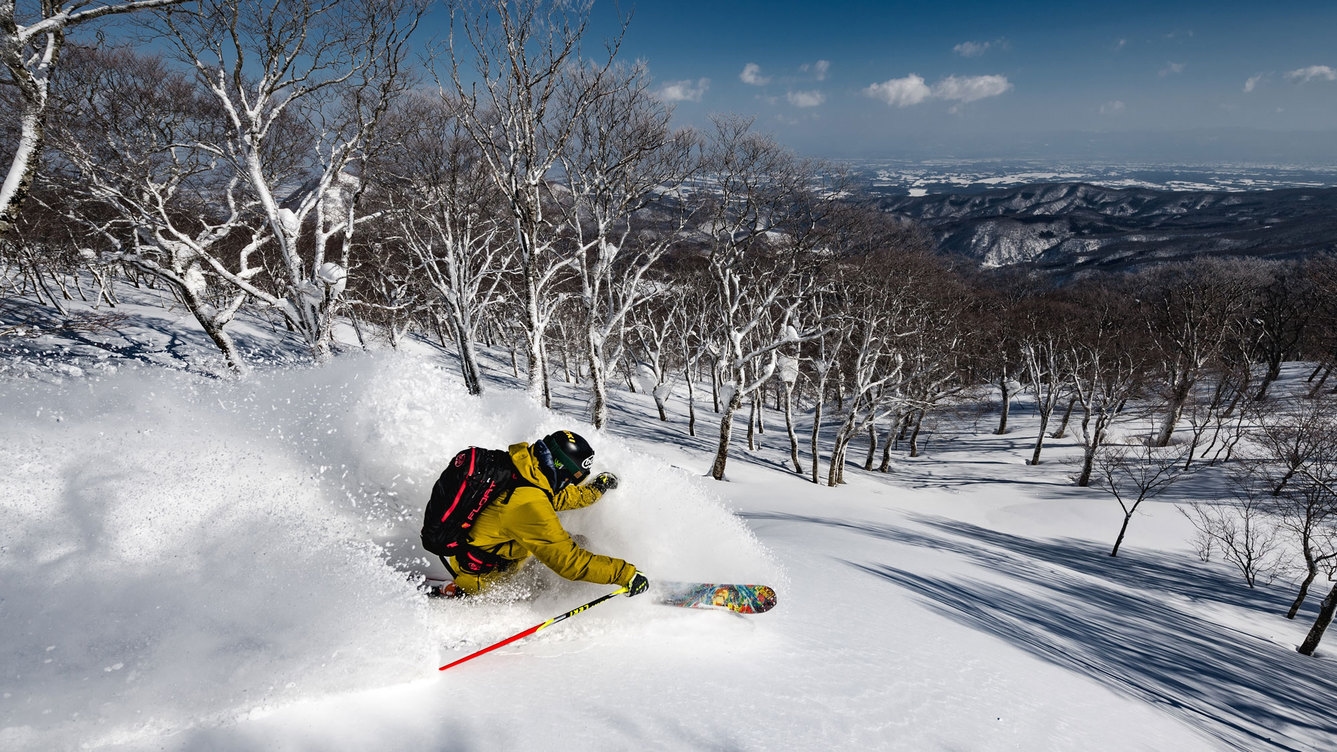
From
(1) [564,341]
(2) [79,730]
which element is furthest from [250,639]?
(1) [564,341]

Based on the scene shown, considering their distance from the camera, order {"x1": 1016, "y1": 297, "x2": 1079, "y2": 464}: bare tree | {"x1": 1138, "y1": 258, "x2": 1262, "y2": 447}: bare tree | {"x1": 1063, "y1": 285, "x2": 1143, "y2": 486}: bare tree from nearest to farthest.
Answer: {"x1": 1063, "y1": 285, "x2": 1143, "y2": 486}: bare tree
{"x1": 1138, "y1": 258, "x2": 1262, "y2": 447}: bare tree
{"x1": 1016, "y1": 297, "x2": 1079, "y2": 464}: bare tree

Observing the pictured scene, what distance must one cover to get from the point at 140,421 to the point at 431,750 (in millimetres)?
2752

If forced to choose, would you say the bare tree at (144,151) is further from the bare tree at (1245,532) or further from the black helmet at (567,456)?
the bare tree at (1245,532)

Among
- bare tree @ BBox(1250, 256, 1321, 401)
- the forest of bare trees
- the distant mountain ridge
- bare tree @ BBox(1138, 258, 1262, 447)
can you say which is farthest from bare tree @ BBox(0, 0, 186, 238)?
the distant mountain ridge

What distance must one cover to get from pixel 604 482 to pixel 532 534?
0.76 meters

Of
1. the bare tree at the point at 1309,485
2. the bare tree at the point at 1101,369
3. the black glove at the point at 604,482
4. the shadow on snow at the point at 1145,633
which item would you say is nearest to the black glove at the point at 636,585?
the black glove at the point at 604,482

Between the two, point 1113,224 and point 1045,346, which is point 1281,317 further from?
point 1113,224

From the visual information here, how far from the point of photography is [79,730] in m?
2.12

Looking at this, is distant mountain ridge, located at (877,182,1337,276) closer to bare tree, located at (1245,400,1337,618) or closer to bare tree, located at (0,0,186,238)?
bare tree, located at (1245,400,1337,618)

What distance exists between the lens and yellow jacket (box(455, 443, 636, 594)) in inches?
134

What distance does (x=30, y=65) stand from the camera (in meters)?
4.40

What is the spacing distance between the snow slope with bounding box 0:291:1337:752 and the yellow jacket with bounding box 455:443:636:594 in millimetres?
435

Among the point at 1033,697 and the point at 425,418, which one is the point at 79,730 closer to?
the point at 425,418

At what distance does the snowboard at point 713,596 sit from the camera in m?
4.16
